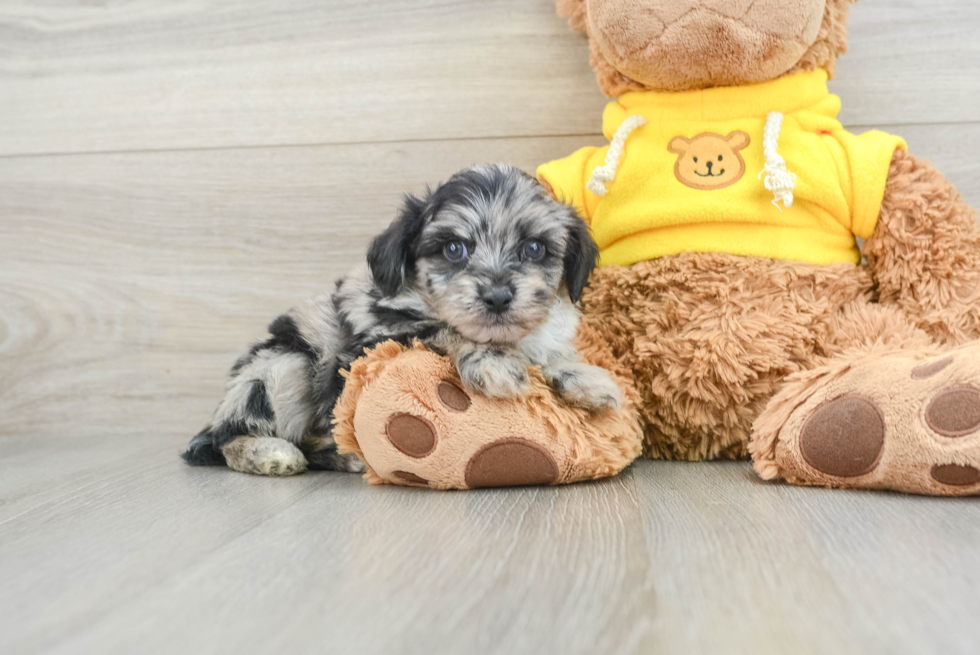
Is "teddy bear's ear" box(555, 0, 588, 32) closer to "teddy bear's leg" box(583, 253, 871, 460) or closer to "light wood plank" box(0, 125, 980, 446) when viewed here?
"light wood plank" box(0, 125, 980, 446)

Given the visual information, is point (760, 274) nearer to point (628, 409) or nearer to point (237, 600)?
point (628, 409)

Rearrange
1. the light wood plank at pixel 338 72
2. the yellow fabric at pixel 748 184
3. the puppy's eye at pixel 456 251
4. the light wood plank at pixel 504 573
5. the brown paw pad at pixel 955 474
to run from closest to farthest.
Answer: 1. the light wood plank at pixel 504 573
2. the brown paw pad at pixel 955 474
3. the puppy's eye at pixel 456 251
4. the yellow fabric at pixel 748 184
5. the light wood plank at pixel 338 72

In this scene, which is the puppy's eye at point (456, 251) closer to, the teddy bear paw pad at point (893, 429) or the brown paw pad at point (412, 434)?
the brown paw pad at point (412, 434)

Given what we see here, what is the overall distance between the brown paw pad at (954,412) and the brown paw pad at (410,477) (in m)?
0.93

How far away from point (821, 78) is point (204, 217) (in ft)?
6.04

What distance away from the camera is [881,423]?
134 centimetres

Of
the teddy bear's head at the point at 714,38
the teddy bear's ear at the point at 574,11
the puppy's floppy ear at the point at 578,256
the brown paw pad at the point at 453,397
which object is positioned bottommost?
the brown paw pad at the point at 453,397

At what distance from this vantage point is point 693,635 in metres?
0.79

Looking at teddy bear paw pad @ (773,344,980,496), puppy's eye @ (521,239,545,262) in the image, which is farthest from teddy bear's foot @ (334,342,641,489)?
teddy bear paw pad @ (773,344,980,496)

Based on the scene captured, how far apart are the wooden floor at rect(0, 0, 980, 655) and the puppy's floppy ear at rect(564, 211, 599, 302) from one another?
18.0 inches

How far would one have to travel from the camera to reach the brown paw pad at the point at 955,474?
126 centimetres

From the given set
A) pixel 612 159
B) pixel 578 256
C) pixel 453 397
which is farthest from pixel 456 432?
pixel 612 159

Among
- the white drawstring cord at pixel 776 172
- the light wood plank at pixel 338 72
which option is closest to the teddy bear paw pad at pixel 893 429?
the white drawstring cord at pixel 776 172

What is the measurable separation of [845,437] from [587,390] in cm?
49
